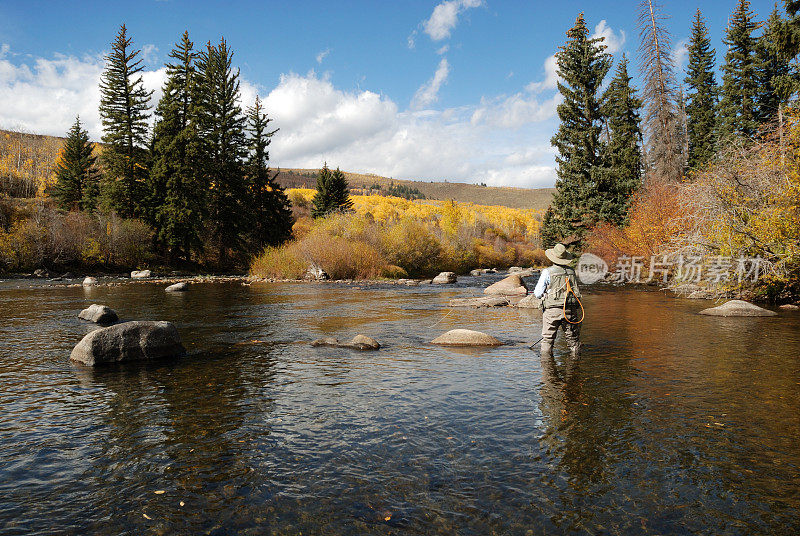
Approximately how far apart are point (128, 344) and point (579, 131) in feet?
118

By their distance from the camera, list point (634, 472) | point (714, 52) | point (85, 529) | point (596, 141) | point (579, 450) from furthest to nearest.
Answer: point (714, 52) → point (596, 141) → point (579, 450) → point (634, 472) → point (85, 529)

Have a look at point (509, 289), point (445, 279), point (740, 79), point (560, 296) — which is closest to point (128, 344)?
point (560, 296)

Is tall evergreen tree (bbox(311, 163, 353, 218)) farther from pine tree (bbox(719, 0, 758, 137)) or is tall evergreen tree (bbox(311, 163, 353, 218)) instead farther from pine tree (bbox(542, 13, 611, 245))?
pine tree (bbox(719, 0, 758, 137))

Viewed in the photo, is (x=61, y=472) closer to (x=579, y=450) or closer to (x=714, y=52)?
(x=579, y=450)

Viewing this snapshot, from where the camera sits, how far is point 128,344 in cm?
1070

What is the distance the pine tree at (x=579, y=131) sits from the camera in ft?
120

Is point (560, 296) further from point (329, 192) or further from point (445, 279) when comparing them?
point (329, 192)

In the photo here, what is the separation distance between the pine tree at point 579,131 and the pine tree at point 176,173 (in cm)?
3314

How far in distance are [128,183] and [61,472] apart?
4819 cm

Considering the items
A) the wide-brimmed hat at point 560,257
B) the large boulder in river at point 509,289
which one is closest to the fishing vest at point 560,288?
the wide-brimmed hat at point 560,257

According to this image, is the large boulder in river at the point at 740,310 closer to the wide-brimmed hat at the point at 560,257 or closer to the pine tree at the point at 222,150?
the wide-brimmed hat at the point at 560,257

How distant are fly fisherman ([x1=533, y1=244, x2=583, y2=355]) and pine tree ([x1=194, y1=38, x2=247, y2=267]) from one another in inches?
1693

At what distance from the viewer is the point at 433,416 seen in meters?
7.11

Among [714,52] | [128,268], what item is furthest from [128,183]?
[714,52]
